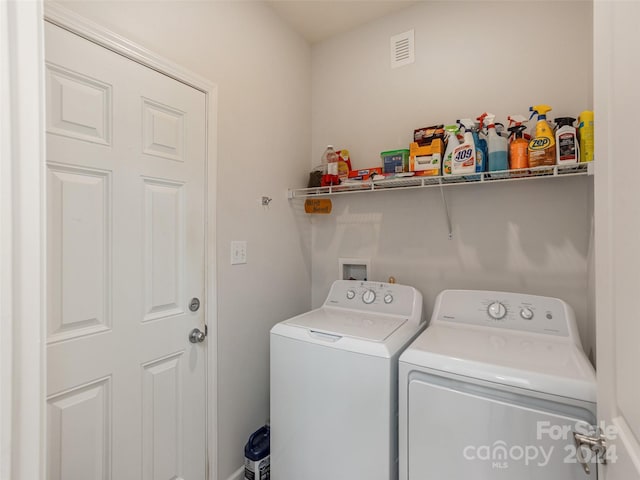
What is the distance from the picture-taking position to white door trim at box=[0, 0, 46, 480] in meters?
0.61

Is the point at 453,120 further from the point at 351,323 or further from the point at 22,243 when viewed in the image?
the point at 22,243

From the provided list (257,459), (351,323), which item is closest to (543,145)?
(351,323)

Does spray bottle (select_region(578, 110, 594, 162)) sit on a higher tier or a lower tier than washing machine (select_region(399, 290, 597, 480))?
higher

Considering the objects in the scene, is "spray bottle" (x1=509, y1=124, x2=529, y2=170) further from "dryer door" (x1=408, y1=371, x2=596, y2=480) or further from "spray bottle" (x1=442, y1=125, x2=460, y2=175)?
"dryer door" (x1=408, y1=371, x2=596, y2=480)

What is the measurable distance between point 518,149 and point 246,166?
136 centimetres

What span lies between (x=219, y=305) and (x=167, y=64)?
1107 mm

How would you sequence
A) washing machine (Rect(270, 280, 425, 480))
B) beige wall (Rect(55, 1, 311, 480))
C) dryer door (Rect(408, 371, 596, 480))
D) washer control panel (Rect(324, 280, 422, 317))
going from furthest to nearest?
washer control panel (Rect(324, 280, 422, 317)) < beige wall (Rect(55, 1, 311, 480)) < washing machine (Rect(270, 280, 425, 480)) < dryer door (Rect(408, 371, 596, 480))

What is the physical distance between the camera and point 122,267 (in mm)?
1203

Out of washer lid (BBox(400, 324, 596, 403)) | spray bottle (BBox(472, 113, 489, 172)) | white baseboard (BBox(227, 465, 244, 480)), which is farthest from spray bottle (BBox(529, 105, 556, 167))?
white baseboard (BBox(227, 465, 244, 480))

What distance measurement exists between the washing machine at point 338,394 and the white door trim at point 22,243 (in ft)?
3.09

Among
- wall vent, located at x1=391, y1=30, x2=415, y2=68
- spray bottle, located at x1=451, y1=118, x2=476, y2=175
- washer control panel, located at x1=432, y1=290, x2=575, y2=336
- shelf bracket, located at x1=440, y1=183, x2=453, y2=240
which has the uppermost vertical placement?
wall vent, located at x1=391, y1=30, x2=415, y2=68

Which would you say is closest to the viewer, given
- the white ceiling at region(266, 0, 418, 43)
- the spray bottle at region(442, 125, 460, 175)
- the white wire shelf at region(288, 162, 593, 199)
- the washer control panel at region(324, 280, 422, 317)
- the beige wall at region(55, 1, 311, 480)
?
the white wire shelf at region(288, 162, 593, 199)

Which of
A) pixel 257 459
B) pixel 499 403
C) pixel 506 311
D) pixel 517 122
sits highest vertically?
pixel 517 122

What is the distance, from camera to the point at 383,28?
6.69ft
